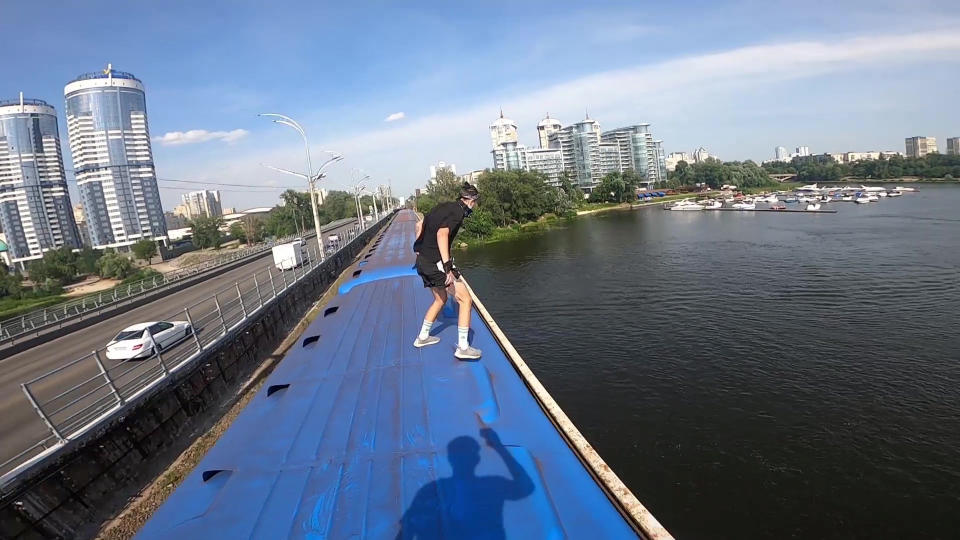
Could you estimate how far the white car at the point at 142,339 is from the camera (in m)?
12.8

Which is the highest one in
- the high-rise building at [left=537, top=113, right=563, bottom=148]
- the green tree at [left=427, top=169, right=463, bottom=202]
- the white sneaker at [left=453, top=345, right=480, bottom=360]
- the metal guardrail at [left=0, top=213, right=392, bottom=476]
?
the high-rise building at [left=537, top=113, right=563, bottom=148]

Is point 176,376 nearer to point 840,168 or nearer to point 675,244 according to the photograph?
point 675,244

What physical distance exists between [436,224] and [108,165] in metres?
132

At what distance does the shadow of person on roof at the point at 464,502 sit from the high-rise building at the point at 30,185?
423 ft

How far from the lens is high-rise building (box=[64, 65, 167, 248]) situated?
104 m

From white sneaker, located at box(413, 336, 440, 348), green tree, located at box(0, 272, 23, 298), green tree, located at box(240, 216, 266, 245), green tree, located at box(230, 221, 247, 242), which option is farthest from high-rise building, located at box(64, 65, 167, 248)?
white sneaker, located at box(413, 336, 440, 348)

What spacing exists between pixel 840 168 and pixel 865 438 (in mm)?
153351

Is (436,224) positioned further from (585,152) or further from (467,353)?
(585,152)

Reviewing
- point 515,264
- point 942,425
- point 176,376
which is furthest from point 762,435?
point 515,264

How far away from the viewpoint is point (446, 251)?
6152 millimetres

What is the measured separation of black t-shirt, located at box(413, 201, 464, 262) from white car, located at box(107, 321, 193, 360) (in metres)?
9.23

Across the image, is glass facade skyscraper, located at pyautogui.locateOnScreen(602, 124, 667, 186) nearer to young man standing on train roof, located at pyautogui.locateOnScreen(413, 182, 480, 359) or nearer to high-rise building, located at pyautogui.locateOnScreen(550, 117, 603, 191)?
high-rise building, located at pyautogui.locateOnScreen(550, 117, 603, 191)

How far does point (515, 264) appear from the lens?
Result: 37.0m

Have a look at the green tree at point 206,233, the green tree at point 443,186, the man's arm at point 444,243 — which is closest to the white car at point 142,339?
the man's arm at point 444,243
